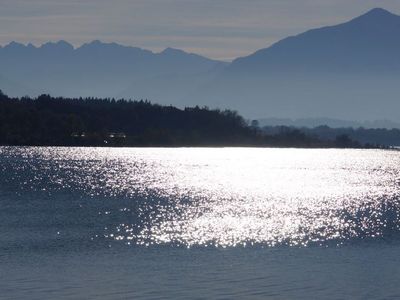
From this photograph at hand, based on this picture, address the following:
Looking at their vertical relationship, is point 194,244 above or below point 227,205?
below

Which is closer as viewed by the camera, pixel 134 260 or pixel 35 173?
pixel 134 260

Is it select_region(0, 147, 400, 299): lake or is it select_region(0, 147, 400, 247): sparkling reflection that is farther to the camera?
select_region(0, 147, 400, 247): sparkling reflection

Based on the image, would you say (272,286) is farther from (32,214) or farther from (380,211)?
(380,211)

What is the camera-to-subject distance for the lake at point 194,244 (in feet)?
164

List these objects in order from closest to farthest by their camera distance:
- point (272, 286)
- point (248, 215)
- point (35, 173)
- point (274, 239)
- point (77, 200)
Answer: point (272, 286) → point (274, 239) → point (248, 215) → point (77, 200) → point (35, 173)

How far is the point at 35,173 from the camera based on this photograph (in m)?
168

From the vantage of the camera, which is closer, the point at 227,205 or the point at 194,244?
the point at 194,244

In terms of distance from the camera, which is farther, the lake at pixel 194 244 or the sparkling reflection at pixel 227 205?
the sparkling reflection at pixel 227 205

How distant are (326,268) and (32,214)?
40.0 m

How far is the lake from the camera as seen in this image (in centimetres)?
5003

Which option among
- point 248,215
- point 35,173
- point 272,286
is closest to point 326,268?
point 272,286

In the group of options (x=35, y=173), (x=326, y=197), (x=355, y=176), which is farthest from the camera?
(x=355, y=176)

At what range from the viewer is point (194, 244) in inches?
2648

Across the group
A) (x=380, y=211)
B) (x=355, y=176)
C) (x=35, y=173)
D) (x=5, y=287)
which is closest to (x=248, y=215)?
(x=380, y=211)
